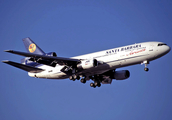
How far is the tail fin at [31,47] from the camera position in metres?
58.8

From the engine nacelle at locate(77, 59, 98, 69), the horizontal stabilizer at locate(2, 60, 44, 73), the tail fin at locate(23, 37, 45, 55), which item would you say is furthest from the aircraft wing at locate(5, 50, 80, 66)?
the tail fin at locate(23, 37, 45, 55)

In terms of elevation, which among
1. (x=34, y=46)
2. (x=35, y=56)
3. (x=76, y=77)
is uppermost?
(x=34, y=46)

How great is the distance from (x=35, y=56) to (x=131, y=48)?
52.5 feet

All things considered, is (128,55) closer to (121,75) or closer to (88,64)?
(88,64)

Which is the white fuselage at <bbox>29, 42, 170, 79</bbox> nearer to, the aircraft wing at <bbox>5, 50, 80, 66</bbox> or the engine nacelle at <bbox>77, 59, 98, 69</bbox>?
the engine nacelle at <bbox>77, 59, 98, 69</bbox>

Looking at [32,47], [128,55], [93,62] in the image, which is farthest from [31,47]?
[128,55]

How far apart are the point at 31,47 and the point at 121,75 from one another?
1880 cm

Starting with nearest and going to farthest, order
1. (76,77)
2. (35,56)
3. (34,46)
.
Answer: (35,56)
(76,77)
(34,46)

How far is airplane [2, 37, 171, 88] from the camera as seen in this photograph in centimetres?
4906

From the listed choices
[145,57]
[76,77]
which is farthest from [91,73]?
[145,57]

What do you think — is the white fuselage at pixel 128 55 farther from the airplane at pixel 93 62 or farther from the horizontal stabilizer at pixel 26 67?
the horizontal stabilizer at pixel 26 67

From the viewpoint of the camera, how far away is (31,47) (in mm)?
59750

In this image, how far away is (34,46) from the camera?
195ft

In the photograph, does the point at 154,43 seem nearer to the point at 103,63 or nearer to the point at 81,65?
the point at 103,63
